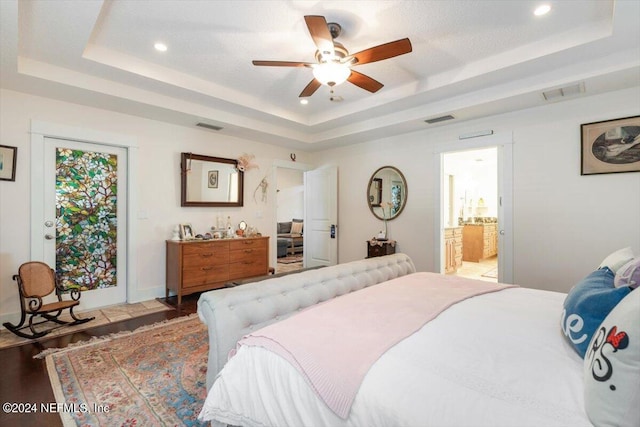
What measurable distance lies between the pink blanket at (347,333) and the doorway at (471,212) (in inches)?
158

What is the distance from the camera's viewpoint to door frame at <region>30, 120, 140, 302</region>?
3234mm

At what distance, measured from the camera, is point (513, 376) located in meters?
1.01

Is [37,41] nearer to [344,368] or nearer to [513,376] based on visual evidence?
[344,368]

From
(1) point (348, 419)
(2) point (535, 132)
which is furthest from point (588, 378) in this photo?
(2) point (535, 132)

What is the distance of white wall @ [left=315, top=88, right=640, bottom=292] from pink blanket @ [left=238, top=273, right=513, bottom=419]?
7.02ft

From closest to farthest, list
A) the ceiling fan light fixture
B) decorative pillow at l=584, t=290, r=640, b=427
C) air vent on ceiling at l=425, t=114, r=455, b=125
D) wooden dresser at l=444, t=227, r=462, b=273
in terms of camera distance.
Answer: decorative pillow at l=584, t=290, r=640, b=427 < the ceiling fan light fixture < air vent on ceiling at l=425, t=114, r=455, b=125 < wooden dresser at l=444, t=227, r=462, b=273

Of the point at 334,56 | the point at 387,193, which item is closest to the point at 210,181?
the point at 387,193

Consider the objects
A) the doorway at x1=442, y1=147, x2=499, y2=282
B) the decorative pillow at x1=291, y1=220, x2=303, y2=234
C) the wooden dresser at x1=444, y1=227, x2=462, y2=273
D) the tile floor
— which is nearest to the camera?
the wooden dresser at x1=444, y1=227, x2=462, y2=273

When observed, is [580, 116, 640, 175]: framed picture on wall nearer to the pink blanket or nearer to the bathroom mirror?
the pink blanket

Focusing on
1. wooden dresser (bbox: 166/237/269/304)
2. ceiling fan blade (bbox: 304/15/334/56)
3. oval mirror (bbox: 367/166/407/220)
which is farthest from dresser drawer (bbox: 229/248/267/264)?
ceiling fan blade (bbox: 304/15/334/56)

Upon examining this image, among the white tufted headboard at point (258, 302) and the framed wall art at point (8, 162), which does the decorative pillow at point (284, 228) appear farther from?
the white tufted headboard at point (258, 302)

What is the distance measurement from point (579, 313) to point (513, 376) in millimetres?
488

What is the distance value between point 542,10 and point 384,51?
1248 mm

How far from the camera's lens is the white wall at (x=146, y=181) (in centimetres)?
312
